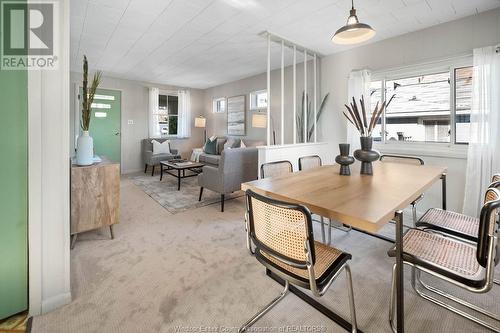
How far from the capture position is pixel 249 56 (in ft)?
13.8

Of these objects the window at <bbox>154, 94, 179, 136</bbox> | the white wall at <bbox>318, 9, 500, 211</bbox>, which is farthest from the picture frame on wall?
the white wall at <bbox>318, 9, 500, 211</bbox>

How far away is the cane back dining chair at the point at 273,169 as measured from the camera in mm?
1970

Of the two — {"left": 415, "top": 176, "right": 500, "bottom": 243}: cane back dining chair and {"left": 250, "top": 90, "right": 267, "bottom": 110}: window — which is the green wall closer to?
{"left": 415, "top": 176, "right": 500, "bottom": 243}: cane back dining chair

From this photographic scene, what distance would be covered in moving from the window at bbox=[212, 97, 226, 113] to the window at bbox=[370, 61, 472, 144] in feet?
14.1

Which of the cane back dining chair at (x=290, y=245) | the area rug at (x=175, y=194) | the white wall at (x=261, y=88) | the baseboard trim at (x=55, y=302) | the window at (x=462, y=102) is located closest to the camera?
the cane back dining chair at (x=290, y=245)

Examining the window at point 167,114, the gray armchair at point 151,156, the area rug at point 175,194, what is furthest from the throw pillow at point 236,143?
the window at point 167,114

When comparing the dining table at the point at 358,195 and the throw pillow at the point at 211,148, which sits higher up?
the throw pillow at the point at 211,148

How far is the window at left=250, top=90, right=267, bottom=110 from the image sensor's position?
5.63 meters

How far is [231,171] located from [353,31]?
2089 mm

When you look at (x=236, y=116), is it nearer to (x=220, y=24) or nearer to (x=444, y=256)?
(x=220, y=24)

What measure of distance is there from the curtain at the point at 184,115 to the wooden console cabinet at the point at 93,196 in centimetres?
498

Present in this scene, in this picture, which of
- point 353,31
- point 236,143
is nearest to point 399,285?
point 353,31

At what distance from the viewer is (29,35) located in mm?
1295

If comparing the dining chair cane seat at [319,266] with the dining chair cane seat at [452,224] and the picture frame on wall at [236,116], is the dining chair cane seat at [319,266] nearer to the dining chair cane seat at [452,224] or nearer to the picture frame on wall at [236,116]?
the dining chair cane seat at [452,224]
